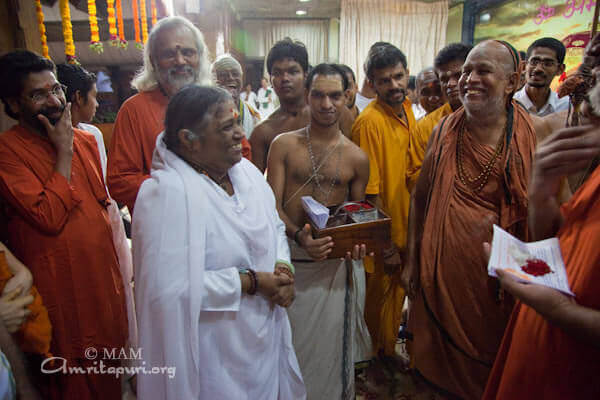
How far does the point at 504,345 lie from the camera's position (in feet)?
4.96

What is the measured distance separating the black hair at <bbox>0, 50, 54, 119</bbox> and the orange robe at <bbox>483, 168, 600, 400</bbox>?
252 cm

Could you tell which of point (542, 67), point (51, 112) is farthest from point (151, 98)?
point (542, 67)

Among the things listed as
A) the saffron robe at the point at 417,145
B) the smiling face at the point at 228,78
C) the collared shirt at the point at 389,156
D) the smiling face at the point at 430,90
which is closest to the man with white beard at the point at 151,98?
the smiling face at the point at 228,78

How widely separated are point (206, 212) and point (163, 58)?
1336 millimetres

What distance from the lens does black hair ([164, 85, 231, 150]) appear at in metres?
1.52

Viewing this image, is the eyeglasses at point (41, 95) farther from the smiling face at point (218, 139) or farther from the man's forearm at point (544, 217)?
the man's forearm at point (544, 217)

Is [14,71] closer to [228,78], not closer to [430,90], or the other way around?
[228,78]

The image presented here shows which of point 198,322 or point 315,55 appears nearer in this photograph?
point 198,322

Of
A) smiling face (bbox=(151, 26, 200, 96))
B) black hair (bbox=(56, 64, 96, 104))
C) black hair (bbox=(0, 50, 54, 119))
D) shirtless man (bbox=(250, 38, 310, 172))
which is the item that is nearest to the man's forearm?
shirtless man (bbox=(250, 38, 310, 172))

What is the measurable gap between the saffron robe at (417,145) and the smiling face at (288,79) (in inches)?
38.2

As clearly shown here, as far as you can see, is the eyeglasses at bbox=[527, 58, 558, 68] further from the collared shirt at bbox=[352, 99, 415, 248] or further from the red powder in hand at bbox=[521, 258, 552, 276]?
the red powder in hand at bbox=[521, 258, 552, 276]

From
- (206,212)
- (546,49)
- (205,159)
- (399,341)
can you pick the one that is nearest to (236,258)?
(206,212)

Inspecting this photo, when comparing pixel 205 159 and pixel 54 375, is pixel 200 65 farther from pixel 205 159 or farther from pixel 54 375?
pixel 54 375

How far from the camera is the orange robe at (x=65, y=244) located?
1790 mm
